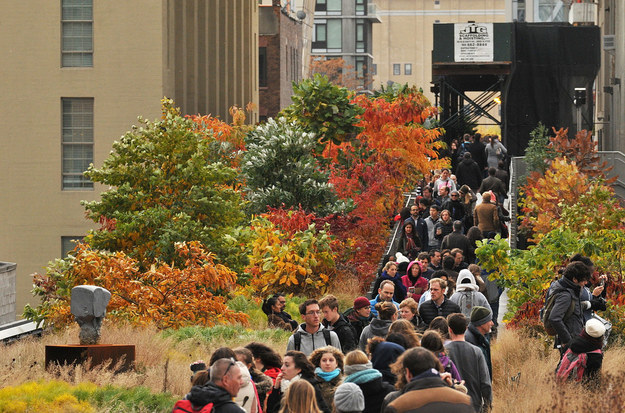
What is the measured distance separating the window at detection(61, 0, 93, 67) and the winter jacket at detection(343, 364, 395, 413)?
31882 millimetres

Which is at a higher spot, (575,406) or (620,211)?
(620,211)

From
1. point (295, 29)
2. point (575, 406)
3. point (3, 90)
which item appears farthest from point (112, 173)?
point (295, 29)

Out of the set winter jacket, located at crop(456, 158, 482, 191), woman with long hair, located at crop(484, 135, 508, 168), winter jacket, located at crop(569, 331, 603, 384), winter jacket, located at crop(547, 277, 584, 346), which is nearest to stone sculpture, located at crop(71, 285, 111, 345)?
winter jacket, located at crop(547, 277, 584, 346)

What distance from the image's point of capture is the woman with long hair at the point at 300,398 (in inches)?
395

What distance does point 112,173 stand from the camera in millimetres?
25500

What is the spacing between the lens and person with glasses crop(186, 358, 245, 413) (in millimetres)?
9898

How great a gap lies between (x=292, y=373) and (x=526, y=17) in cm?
9992

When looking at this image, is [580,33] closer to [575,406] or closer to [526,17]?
A: [575,406]

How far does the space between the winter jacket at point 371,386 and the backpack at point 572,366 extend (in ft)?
10.7

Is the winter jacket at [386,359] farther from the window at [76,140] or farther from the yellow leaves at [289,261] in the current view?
the window at [76,140]

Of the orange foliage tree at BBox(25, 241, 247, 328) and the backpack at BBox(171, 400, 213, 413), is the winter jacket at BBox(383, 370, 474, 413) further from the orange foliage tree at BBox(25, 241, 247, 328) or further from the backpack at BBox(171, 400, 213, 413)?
the orange foliage tree at BBox(25, 241, 247, 328)

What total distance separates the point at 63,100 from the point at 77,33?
7.16 feet

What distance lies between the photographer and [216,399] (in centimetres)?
991

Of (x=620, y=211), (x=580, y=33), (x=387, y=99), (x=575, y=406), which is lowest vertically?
(x=575, y=406)
